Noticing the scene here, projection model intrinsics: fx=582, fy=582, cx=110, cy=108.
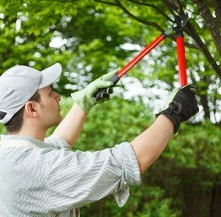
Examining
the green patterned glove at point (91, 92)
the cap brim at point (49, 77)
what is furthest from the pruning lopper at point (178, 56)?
the cap brim at point (49, 77)

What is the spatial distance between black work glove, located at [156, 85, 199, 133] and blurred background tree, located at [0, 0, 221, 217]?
123cm

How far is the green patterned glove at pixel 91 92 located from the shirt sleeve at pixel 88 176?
770mm

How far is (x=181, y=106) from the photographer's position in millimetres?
2402

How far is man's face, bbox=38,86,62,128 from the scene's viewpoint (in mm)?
2564

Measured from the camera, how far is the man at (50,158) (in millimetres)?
2260

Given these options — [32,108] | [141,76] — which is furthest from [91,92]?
[141,76]

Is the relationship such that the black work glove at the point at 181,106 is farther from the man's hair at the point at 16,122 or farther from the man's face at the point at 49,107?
the man's hair at the point at 16,122

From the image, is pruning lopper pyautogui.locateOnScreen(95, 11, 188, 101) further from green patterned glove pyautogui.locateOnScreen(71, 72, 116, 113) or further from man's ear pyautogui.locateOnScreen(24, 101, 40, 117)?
man's ear pyautogui.locateOnScreen(24, 101, 40, 117)

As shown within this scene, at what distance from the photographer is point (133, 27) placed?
990 cm

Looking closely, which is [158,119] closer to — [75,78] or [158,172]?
[158,172]

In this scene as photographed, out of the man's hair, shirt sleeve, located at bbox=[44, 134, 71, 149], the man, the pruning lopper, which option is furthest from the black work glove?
shirt sleeve, located at bbox=[44, 134, 71, 149]

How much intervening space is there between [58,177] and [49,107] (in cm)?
40

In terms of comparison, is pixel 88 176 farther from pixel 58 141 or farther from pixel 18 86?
pixel 58 141

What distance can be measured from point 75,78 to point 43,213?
1044 centimetres
